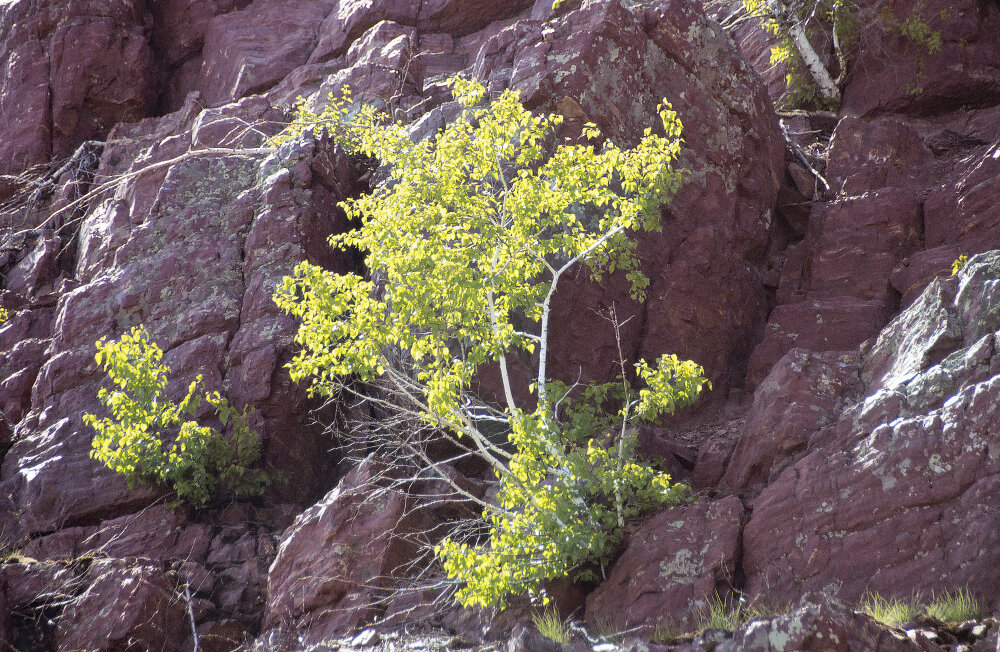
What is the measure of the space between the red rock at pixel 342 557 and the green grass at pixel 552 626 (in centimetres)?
223

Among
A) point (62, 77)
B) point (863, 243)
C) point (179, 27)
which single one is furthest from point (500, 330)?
point (179, 27)

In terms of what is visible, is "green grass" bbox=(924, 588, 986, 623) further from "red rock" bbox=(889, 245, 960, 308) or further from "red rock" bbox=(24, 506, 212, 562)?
"red rock" bbox=(24, 506, 212, 562)

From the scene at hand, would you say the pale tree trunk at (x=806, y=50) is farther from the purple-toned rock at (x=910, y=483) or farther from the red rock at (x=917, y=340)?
the purple-toned rock at (x=910, y=483)

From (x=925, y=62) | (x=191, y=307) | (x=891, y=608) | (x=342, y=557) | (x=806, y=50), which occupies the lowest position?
(x=342, y=557)

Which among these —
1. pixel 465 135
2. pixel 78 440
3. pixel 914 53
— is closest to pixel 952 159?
pixel 914 53

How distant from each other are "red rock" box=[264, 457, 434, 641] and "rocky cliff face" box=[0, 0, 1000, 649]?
1.7 inches

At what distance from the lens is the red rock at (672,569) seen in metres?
8.77

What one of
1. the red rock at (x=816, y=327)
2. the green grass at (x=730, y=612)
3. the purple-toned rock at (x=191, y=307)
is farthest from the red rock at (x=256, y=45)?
the green grass at (x=730, y=612)

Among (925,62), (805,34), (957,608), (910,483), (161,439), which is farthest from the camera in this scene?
(805,34)

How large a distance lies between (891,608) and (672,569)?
243 cm

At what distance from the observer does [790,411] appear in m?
10.0

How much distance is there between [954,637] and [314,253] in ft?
39.8

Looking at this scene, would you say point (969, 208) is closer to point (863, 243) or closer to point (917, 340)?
point (863, 243)

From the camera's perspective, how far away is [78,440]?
14086mm
